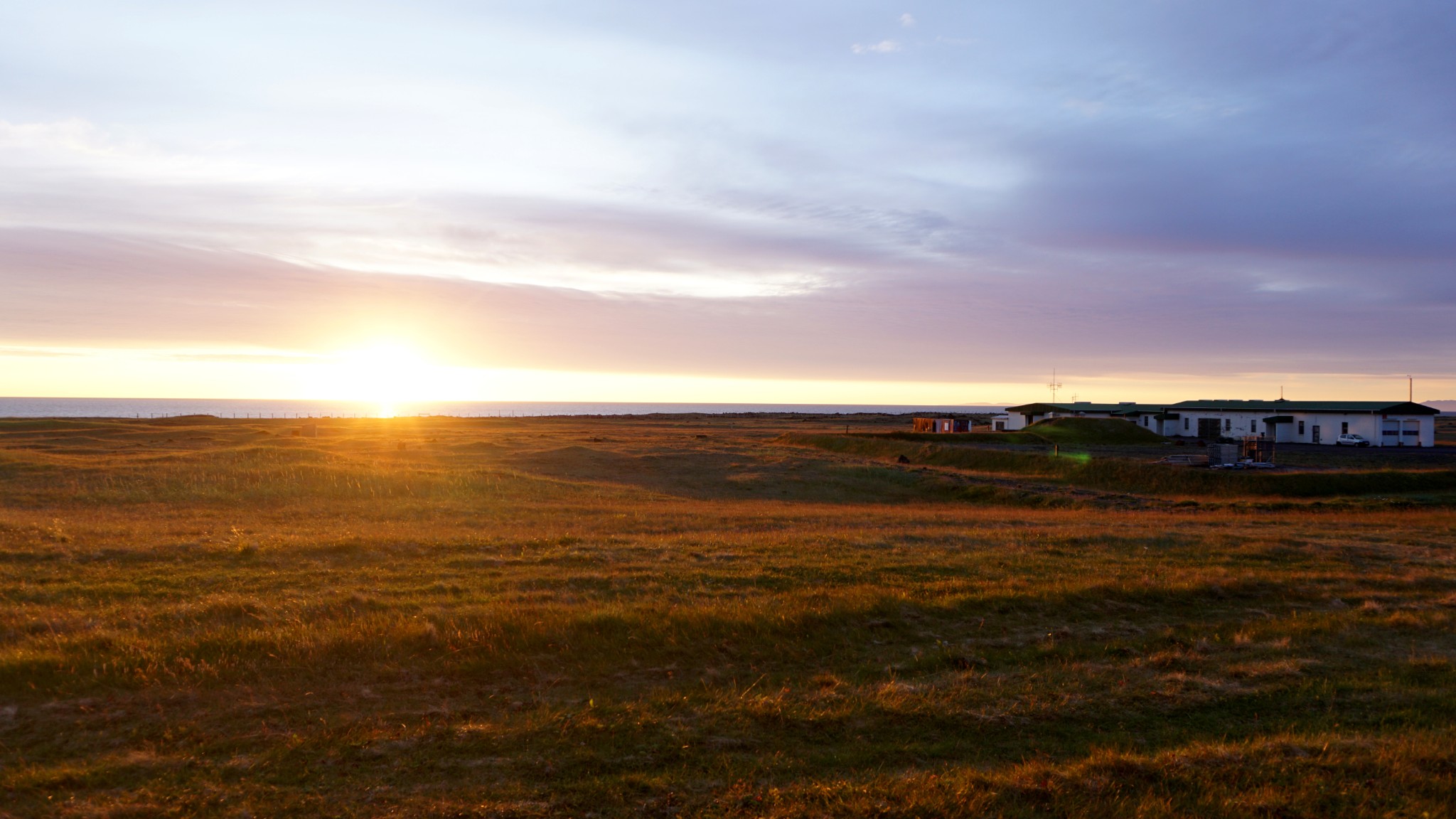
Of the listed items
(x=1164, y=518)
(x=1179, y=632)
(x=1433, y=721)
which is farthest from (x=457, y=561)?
(x=1164, y=518)

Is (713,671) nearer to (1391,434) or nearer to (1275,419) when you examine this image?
(1391,434)

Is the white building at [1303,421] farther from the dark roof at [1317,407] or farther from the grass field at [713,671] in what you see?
the grass field at [713,671]

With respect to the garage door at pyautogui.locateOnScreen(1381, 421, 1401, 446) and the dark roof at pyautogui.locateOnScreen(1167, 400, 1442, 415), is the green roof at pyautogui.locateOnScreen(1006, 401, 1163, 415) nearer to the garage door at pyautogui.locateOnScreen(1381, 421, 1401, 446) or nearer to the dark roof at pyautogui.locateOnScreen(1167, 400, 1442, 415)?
the dark roof at pyautogui.locateOnScreen(1167, 400, 1442, 415)

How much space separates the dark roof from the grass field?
221 feet

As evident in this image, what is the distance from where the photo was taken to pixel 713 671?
1098 centimetres

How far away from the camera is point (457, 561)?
1773cm

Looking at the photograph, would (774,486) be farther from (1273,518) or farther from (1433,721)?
(1433,721)

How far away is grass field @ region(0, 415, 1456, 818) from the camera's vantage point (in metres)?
7.42

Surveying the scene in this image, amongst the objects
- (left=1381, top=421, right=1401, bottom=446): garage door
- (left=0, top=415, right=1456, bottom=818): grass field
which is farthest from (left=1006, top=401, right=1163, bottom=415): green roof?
(left=0, top=415, right=1456, bottom=818): grass field

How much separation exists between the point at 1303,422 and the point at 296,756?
9569 centimetres

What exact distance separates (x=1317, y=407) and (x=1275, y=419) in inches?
145

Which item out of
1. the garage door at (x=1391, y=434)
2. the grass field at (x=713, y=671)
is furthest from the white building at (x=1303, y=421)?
the grass field at (x=713, y=671)

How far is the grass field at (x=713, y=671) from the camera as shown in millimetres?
7418

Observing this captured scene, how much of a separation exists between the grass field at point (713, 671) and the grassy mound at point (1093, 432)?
191 ft
